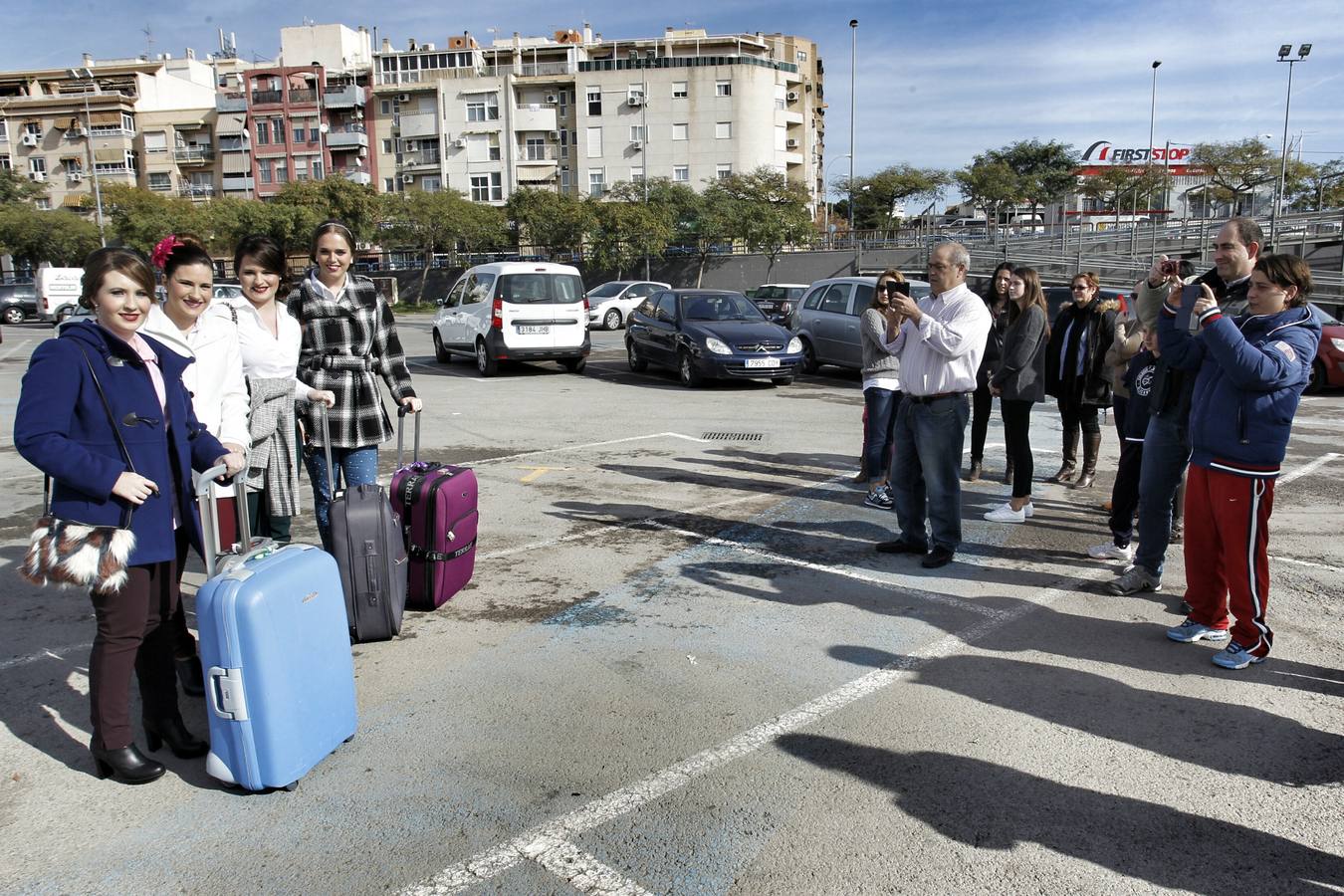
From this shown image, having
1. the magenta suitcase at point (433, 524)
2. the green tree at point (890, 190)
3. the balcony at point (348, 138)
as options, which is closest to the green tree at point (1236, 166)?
the green tree at point (890, 190)

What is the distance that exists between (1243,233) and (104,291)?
4.88m

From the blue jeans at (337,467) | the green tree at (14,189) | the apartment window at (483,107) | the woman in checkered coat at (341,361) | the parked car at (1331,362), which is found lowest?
the parked car at (1331,362)

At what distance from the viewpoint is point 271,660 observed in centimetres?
310

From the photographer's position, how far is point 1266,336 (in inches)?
164

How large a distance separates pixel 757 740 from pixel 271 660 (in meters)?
1.77

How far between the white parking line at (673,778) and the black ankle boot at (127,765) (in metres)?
1.24

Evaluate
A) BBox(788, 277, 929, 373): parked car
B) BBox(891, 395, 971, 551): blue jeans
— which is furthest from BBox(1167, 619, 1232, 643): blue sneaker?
BBox(788, 277, 929, 373): parked car

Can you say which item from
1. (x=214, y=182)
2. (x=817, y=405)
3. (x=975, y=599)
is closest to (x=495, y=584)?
(x=975, y=599)

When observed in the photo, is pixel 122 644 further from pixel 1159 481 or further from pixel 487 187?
pixel 487 187

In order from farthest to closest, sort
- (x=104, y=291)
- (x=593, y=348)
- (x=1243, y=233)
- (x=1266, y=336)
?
(x=593, y=348) → (x=1243, y=233) → (x=1266, y=336) → (x=104, y=291)

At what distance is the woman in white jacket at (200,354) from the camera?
13.0 feet

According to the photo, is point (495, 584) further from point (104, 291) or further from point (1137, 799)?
point (1137, 799)

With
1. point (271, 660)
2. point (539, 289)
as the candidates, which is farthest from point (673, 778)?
point (539, 289)

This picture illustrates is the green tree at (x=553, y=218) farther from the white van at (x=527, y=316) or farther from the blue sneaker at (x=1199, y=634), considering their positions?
the blue sneaker at (x=1199, y=634)
